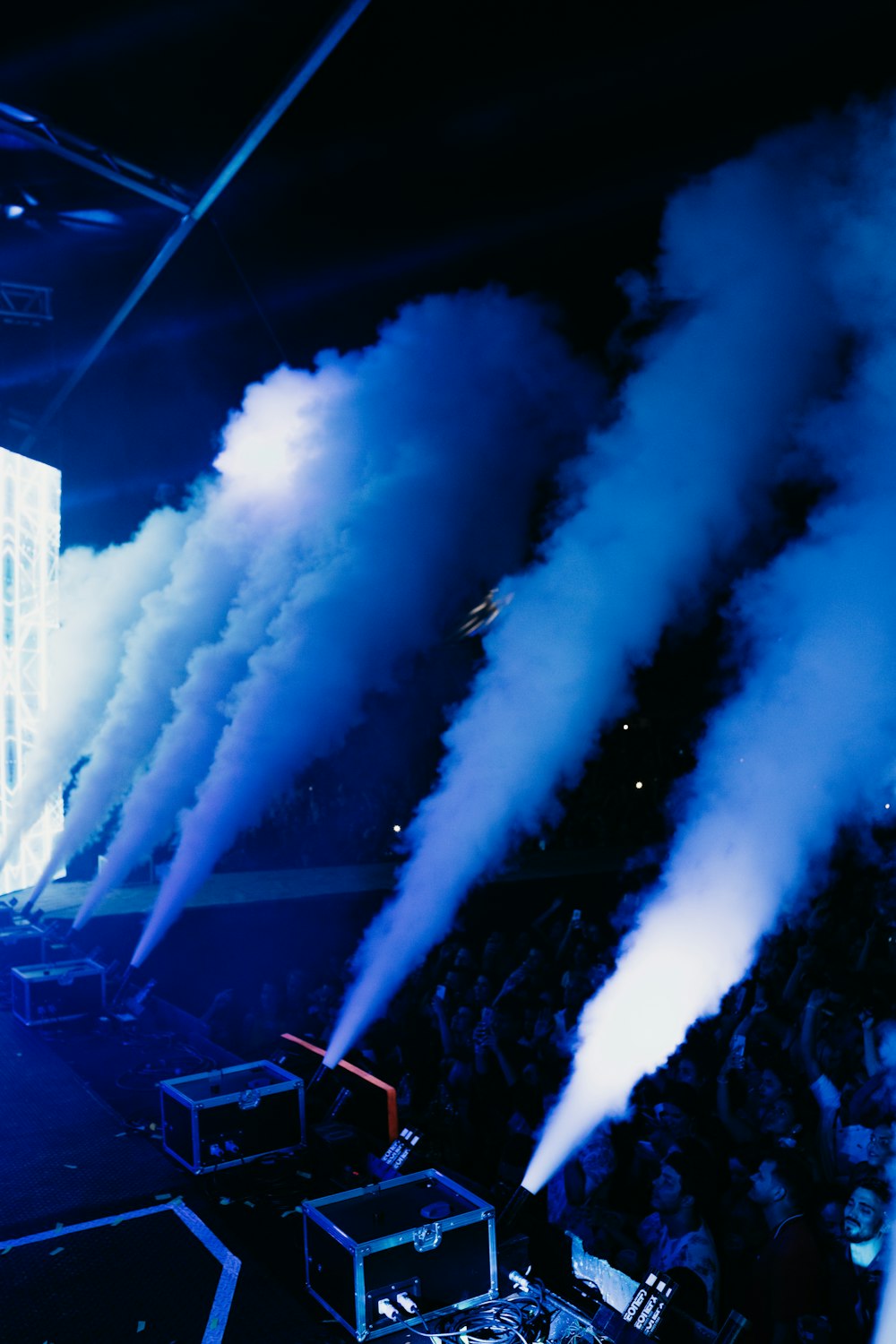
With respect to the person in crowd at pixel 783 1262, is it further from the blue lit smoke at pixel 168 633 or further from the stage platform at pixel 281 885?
the blue lit smoke at pixel 168 633

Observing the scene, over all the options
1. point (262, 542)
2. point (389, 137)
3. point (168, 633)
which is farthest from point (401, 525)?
point (389, 137)

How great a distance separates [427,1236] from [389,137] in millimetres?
8760

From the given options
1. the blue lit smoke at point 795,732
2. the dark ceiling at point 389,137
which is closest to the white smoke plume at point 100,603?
the dark ceiling at point 389,137

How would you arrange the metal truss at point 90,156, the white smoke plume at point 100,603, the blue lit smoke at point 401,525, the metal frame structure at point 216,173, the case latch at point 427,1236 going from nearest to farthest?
the case latch at point 427,1236, the metal frame structure at point 216,173, the metal truss at point 90,156, the blue lit smoke at point 401,525, the white smoke plume at point 100,603

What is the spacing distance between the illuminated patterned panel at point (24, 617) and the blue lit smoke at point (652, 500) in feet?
20.3

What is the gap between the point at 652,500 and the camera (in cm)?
1085

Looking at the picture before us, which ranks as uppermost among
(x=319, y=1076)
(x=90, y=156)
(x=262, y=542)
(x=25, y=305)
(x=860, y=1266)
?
(x=25, y=305)

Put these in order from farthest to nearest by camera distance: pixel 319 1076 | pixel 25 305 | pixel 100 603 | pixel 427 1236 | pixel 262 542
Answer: pixel 100 603 → pixel 262 542 → pixel 25 305 → pixel 319 1076 → pixel 427 1236

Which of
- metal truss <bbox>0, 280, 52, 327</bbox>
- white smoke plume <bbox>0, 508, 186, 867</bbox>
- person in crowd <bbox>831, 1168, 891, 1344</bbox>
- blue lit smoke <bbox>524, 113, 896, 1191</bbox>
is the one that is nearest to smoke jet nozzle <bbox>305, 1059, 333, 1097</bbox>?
blue lit smoke <bbox>524, 113, 896, 1191</bbox>

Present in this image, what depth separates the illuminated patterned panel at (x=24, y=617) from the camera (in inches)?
612

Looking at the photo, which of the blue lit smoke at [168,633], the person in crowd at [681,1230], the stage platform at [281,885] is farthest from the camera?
the blue lit smoke at [168,633]

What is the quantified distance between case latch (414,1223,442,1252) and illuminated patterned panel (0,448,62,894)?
12.5 m

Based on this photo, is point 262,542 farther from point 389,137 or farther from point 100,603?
point 389,137

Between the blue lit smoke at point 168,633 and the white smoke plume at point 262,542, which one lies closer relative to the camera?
the white smoke plume at point 262,542
